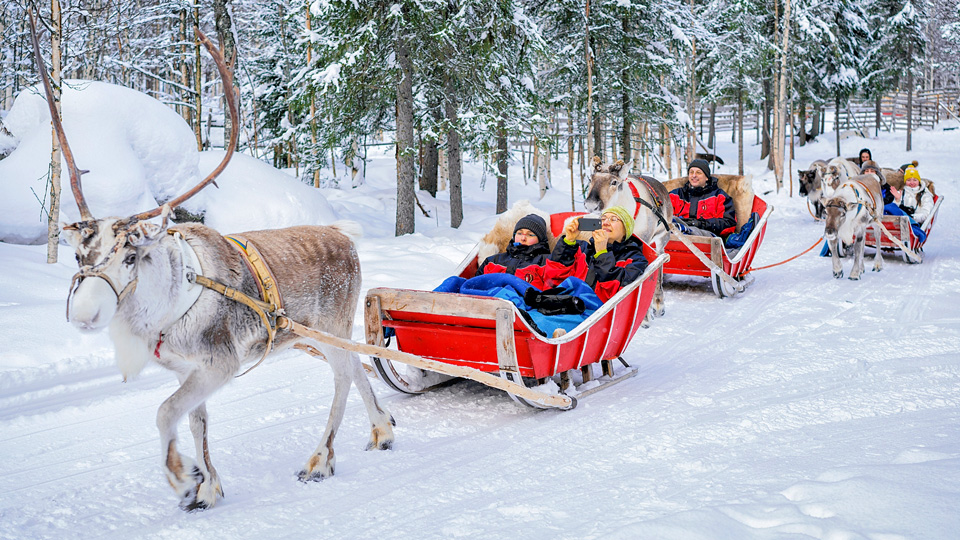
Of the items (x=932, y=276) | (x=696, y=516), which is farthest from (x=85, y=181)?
(x=932, y=276)

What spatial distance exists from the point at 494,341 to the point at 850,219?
7.95 m

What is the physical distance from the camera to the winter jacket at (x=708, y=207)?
32.7 feet

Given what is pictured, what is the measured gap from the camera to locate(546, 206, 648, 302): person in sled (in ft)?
19.8

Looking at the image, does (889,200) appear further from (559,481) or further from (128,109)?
(128,109)

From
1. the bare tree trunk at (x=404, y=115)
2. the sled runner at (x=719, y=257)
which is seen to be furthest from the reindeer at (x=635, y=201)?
the bare tree trunk at (x=404, y=115)

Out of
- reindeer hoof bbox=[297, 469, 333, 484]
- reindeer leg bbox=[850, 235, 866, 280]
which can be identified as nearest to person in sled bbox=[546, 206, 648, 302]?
reindeer hoof bbox=[297, 469, 333, 484]

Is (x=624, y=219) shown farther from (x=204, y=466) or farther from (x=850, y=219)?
(x=850, y=219)

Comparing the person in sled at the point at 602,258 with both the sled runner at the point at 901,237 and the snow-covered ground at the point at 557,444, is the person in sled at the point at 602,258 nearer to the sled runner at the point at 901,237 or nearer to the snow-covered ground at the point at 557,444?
the snow-covered ground at the point at 557,444

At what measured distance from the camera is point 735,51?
22953 millimetres

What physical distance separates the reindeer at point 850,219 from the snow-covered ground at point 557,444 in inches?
89.8

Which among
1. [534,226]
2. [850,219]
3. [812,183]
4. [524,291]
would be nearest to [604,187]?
[534,226]

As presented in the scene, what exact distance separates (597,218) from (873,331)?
307 cm

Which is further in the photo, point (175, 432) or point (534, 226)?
point (534, 226)

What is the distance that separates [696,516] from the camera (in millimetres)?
3127
